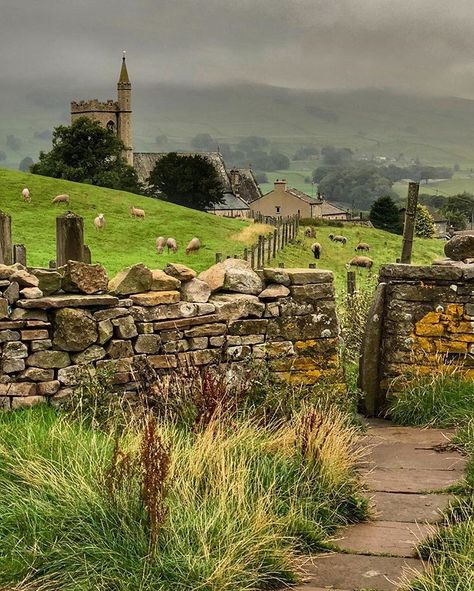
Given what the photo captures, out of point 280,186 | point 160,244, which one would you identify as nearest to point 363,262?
point 160,244

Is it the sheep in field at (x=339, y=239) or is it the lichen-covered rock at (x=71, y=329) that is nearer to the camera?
the lichen-covered rock at (x=71, y=329)

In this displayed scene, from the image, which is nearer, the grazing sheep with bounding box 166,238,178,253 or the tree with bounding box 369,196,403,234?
the grazing sheep with bounding box 166,238,178,253

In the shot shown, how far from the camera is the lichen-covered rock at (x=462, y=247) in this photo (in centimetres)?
1125

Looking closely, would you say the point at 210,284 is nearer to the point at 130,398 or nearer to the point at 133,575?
the point at 130,398

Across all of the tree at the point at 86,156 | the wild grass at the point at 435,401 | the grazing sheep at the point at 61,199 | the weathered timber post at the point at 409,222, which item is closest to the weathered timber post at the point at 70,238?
the wild grass at the point at 435,401

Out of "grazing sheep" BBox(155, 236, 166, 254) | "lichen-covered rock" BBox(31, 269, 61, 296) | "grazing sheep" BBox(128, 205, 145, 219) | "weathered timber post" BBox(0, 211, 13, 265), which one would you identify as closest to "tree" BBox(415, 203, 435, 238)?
"grazing sheep" BBox(128, 205, 145, 219)

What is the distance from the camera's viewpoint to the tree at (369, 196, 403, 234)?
86.4 meters

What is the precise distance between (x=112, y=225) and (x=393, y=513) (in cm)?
3869

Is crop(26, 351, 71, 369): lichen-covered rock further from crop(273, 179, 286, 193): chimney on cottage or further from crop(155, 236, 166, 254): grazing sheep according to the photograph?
crop(273, 179, 286, 193): chimney on cottage

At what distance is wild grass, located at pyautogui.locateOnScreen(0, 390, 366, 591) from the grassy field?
25949mm

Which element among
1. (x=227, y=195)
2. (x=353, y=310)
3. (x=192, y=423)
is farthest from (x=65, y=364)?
(x=227, y=195)

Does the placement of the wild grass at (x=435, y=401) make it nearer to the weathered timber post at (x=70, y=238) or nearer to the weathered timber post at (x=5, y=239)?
the weathered timber post at (x=70, y=238)

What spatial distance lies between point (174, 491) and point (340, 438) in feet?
5.93

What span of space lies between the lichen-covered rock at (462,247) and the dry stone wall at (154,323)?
2756 millimetres
